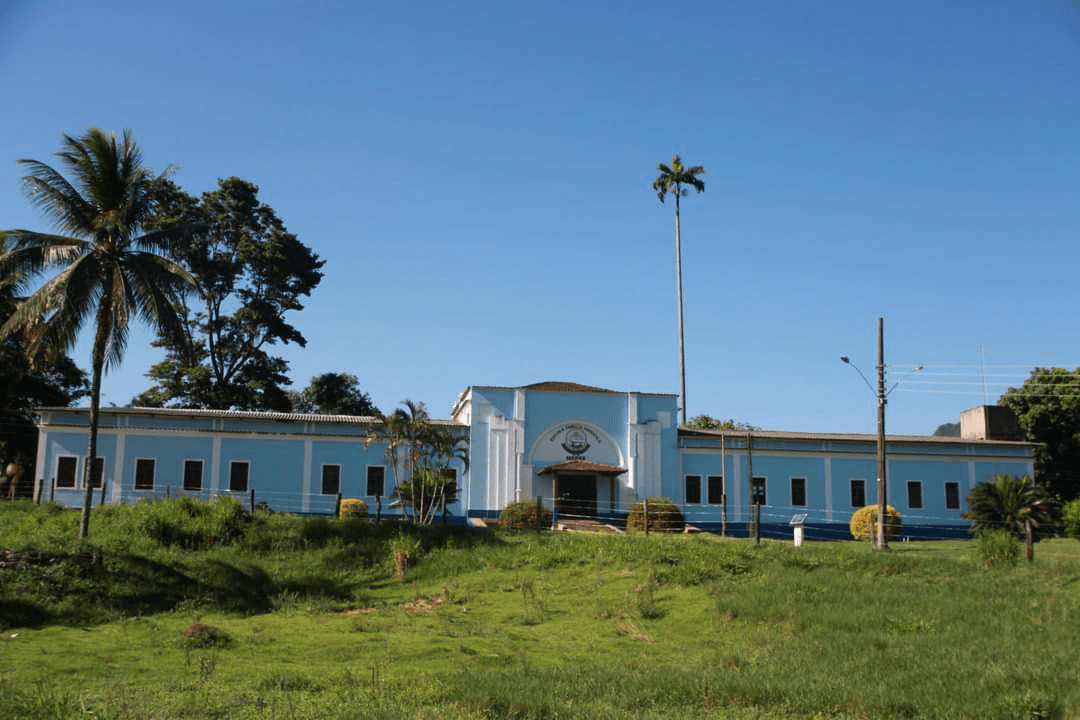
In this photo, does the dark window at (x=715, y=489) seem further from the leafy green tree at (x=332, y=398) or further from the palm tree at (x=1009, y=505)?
the leafy green tree at (x=332, y=398)

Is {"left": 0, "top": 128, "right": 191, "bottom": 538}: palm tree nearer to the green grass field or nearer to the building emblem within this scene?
the green grass field

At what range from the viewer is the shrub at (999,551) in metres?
23.1

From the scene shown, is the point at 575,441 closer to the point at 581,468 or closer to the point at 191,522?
the point at 581,468

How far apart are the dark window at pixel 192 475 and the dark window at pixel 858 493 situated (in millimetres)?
25956

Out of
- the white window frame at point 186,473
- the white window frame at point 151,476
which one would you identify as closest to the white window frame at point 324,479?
the white window frame at point 186,473

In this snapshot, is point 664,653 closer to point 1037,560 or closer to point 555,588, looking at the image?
point 555,588

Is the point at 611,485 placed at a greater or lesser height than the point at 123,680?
greater

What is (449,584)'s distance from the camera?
959 inches

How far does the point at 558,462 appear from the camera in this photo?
41.7 m

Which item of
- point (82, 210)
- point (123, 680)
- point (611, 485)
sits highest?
point (82, 210)

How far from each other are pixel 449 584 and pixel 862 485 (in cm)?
2451

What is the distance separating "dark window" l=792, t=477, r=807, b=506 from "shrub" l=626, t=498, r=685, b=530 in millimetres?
6367

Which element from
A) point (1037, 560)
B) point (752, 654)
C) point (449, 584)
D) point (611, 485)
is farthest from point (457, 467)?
point (752, 654)

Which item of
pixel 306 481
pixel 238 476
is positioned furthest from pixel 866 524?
pixel 238 476
